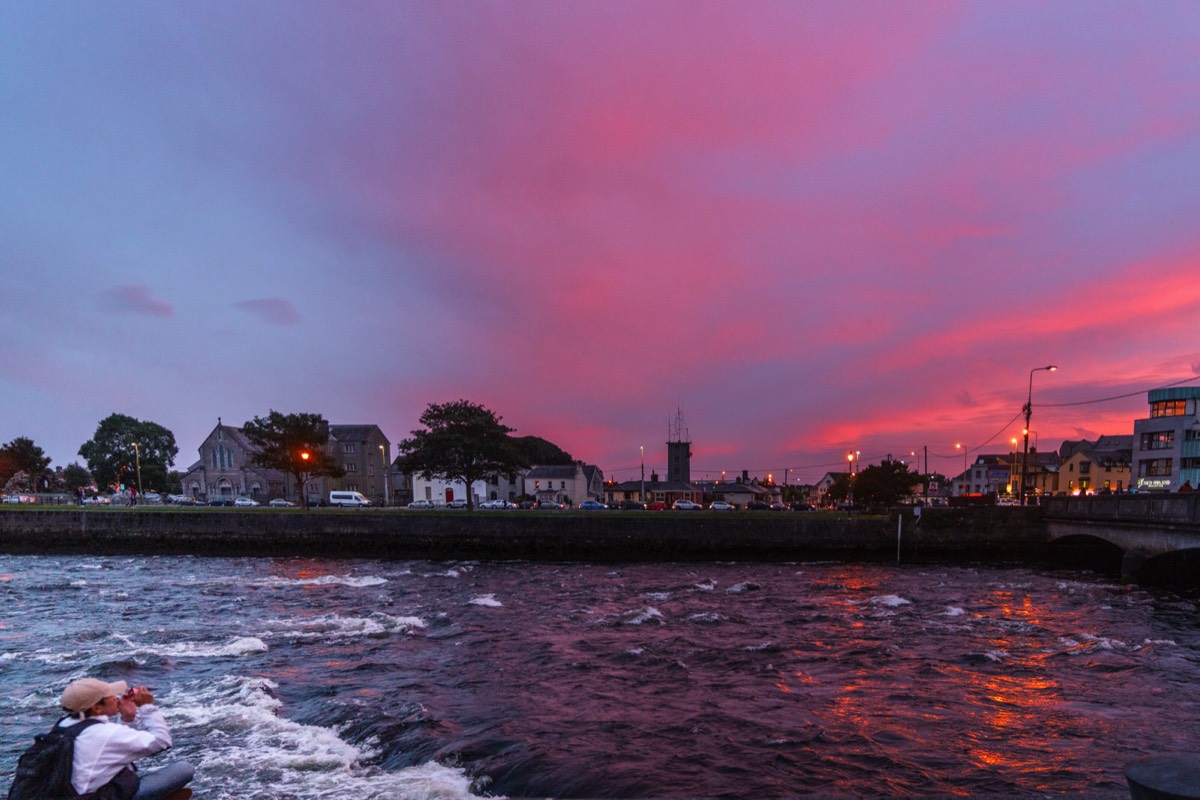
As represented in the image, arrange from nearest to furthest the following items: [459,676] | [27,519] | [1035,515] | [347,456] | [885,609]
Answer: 1. [459,676]
2. [885,609]
3. [1035,515]
4. [27,519]
5. [347,456]

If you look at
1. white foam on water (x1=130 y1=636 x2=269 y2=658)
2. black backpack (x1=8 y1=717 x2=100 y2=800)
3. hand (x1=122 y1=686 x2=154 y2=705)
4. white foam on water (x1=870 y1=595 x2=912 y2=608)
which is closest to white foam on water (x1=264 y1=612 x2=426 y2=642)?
white foam on water (x1=130 y1=636 x2=269 y2=658)

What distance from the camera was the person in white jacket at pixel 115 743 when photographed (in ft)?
17.1

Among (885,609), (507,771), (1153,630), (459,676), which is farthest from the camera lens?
(885,609)

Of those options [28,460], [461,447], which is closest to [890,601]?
[461,447]

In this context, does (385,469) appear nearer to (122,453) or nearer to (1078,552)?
(122,453)

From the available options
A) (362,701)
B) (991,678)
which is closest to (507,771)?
(362,701)

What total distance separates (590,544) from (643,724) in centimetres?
3496

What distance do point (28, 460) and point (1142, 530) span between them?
170 meters

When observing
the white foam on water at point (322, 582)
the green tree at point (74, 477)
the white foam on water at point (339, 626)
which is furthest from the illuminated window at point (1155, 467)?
the green tree at point (74, 477)

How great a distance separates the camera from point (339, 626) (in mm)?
22234

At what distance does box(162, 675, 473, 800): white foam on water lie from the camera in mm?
10062

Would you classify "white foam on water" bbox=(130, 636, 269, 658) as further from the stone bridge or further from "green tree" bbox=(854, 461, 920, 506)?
"green tree" bbox=(854, 461, 920, 506)

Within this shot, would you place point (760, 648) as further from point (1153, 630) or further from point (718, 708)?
point (1153, 630)

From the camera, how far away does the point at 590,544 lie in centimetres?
4794
